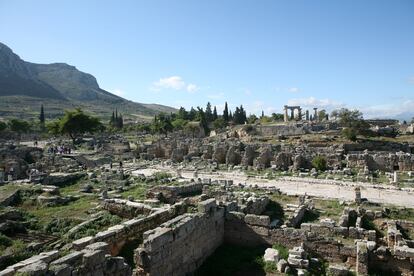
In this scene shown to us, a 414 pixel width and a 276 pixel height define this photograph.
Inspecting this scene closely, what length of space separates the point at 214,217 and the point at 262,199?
255 inches

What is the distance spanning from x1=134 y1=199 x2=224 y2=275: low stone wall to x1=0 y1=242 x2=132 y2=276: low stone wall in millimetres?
950

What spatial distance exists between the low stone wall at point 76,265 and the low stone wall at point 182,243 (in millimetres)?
950

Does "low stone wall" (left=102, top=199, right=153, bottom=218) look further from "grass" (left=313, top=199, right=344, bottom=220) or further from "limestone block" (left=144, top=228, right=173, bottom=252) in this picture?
"grass" (left=313, top=199, right=344, bottom=220)

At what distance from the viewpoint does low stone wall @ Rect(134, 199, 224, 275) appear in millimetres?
10891

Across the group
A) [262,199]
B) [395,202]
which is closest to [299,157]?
[395,202]

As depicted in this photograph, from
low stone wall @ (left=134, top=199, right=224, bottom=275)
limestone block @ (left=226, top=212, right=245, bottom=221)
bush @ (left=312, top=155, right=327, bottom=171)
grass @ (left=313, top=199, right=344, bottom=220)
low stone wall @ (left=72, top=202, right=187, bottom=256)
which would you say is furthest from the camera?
bush @ (left=312, top=155, right=327, bottom=171)

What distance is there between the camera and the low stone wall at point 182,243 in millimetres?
10891

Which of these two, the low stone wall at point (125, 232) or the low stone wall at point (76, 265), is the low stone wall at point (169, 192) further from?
the low stone wall at point (76, 265)

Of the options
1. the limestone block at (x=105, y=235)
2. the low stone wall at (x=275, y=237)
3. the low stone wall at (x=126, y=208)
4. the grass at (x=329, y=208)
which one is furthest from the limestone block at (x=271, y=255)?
the grass at (x=329, y=208)

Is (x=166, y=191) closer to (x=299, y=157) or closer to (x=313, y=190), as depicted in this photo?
(x=313, y=190)

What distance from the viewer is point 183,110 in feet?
374

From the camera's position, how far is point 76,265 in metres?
9.05

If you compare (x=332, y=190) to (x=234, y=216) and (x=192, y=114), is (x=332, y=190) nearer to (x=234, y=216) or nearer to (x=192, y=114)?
(x=234, y=216)

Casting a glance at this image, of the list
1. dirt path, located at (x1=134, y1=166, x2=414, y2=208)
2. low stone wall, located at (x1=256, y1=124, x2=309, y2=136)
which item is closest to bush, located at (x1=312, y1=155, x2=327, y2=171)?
dirt path, located at (x1=134, y1=166, x2=414, y2=208)
